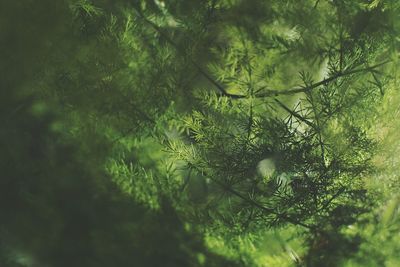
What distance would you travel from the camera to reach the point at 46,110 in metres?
1.28

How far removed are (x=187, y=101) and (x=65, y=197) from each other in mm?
428

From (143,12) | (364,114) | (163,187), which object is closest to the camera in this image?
(364,114)

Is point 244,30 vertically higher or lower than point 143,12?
lower

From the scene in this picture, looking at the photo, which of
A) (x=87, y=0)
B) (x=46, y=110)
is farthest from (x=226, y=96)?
(x=46, y=110)

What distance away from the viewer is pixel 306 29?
1062mm

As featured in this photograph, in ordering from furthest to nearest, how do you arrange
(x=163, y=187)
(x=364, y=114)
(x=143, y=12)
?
1. (x=163, y=187)
2. (x=143, y=12)
3. (x=364, y=114)

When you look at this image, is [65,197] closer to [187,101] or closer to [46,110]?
[46,110]

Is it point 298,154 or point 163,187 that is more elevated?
point 163,187

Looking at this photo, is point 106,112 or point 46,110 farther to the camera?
point 46,110

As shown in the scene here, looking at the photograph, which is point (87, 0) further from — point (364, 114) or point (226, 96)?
point (364, 114)

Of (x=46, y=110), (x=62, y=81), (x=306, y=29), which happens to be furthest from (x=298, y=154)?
(x=46, y=110)

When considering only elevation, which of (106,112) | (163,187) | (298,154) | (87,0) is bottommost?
(298,154)

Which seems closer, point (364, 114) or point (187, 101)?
point (364, 114)

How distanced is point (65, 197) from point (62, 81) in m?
0.32
